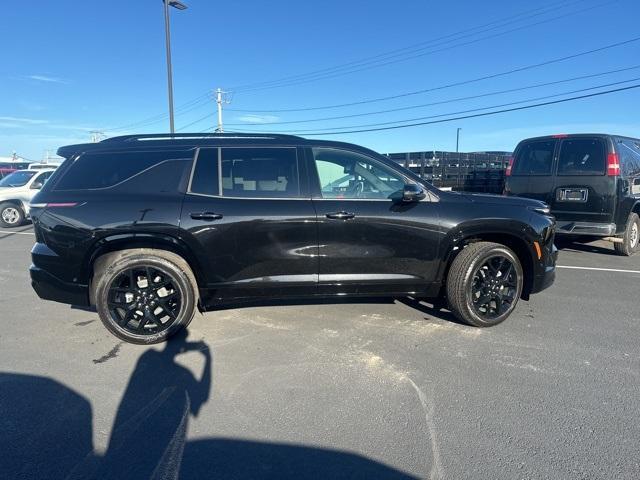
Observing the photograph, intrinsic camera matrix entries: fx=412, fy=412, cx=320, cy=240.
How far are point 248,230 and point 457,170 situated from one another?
12.7 m

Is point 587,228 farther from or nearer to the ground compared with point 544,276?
farther from the ground

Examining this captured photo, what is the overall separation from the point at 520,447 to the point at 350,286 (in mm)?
1948

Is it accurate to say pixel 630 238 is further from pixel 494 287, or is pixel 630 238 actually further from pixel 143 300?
pixel 143 300

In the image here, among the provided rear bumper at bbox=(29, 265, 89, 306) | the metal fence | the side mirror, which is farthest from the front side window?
the metal fence

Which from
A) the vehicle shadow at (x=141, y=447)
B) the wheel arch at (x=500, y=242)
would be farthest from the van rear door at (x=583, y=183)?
the vehicle shadow at (x=141, y=447)

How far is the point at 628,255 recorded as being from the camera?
755 cm

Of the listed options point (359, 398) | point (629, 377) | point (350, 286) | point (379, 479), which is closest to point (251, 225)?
point (350, 286)

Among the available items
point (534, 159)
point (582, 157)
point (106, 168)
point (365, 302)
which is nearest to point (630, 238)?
point (582, 157)

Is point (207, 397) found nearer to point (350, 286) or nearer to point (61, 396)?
point (61, 396)

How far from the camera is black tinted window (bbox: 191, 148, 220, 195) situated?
3764mm

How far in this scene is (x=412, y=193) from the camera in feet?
12.2

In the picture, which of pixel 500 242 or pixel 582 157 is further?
pixel 582 157

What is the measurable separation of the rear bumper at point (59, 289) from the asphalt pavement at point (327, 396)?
1.42 feet

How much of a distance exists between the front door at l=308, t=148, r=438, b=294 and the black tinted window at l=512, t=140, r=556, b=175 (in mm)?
4644
